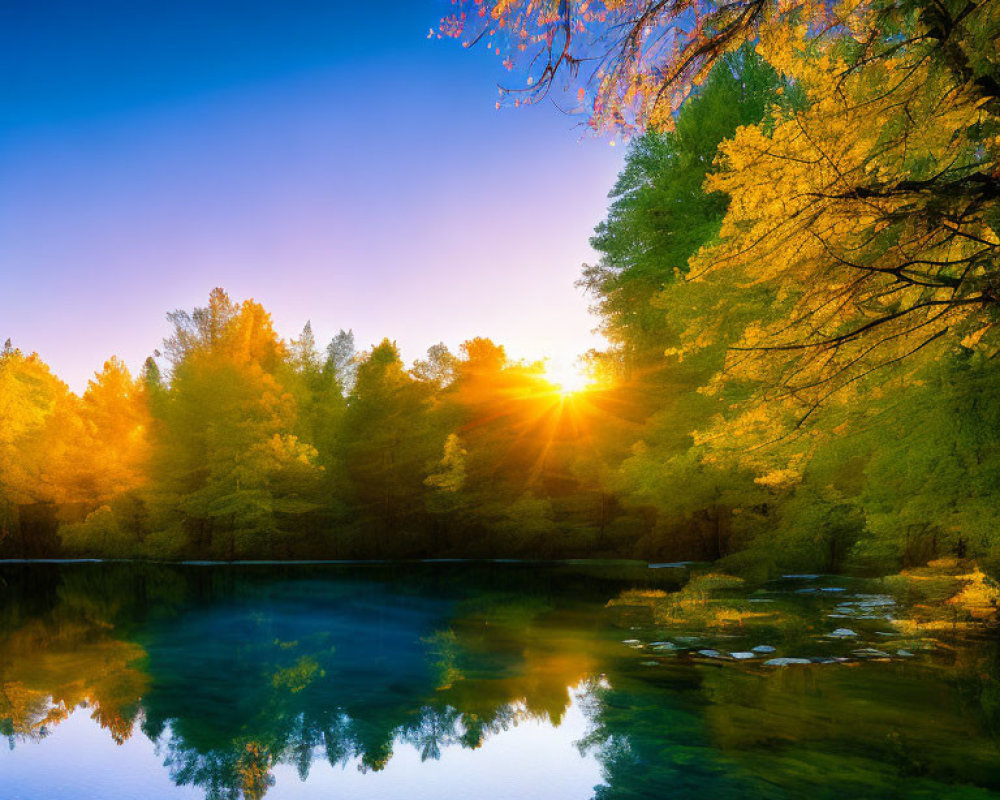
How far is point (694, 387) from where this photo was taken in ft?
60.6

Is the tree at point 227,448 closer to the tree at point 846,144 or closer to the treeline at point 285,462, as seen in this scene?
the treeline at point 285,462

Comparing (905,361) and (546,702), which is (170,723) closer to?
(546,702)

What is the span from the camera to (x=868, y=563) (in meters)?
17.2

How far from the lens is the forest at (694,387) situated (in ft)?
15.7

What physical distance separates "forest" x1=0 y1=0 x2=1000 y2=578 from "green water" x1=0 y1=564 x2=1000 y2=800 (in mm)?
2374

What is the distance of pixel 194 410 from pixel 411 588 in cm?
1379

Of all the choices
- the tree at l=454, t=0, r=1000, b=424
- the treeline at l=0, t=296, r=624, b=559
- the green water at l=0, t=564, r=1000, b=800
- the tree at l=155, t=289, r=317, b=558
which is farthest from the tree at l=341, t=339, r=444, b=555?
the tree at l=454, t=0, r=1000, b=424

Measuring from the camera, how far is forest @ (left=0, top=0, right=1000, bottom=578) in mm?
4797

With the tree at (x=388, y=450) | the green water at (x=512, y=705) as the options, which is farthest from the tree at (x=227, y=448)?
the green water at (x=512, y=705)

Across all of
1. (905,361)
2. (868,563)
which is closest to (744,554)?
(868,563)

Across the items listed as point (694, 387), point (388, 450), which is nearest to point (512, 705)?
point (694, 387)

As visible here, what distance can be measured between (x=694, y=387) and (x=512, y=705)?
1318cm

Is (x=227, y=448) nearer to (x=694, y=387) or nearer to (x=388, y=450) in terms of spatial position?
(x=388, y=450)

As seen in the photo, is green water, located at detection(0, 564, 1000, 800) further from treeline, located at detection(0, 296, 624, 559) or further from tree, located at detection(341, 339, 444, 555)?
tree, located at detection(341, 339, 444, 555)
